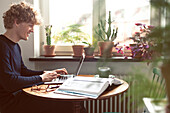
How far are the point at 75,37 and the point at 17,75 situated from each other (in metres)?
0.96

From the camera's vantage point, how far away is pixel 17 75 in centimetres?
160

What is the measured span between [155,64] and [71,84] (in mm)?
1125

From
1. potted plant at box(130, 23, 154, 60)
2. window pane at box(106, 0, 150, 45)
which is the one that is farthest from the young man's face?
window pane at box(106, 0, 150, 45)

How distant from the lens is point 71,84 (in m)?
1.34

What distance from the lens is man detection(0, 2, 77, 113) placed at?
147 centimetres

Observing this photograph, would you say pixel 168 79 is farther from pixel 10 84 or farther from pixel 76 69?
pixel 76 69

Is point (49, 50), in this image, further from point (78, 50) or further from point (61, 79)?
point (61, 79)

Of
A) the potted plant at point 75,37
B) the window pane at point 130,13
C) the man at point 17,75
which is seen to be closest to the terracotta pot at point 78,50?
the potted plant at point 75,37

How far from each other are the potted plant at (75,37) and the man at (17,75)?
56 centimetres

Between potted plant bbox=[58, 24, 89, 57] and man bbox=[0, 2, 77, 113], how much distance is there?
0.56m

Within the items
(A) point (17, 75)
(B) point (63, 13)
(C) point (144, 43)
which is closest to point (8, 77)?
(A) point (17, 75)

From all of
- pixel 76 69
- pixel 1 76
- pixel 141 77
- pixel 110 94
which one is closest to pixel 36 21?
pixel 1 76

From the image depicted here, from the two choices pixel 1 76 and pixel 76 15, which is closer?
pixel 1 76

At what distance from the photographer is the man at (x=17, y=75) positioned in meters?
1.47
